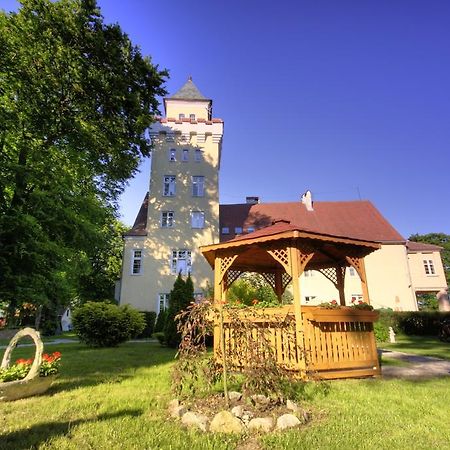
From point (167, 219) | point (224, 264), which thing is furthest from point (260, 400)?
point (167, 219)

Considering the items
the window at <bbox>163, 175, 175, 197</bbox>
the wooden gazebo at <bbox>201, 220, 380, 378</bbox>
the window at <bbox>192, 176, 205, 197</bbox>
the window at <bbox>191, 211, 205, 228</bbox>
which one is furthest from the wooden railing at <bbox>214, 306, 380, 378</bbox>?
the window at <bbox>163, 175, 175, 197</bbox>

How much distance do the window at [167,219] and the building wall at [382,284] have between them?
1220 cm

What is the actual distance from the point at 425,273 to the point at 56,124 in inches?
1242

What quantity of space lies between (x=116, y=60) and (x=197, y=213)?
13019 millimetres

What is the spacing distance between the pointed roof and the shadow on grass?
28.6m

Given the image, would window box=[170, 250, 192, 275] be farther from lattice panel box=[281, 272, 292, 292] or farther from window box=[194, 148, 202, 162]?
lattice panel box=[281, 272, 292, 292]

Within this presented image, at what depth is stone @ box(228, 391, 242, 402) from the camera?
5.11 m

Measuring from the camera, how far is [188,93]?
1174 inches

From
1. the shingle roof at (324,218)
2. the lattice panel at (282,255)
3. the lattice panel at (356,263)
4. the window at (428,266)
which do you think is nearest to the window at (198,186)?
the shingle roof at (324,218)

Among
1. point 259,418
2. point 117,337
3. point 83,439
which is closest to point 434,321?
point 117,337

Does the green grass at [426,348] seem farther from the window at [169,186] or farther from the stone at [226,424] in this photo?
the window at [169,186]

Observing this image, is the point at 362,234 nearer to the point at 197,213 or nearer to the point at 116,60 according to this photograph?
the point at 197,213

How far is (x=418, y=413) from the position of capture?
4613mm

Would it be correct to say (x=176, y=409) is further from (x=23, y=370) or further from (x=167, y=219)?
(x=167, y=219)
